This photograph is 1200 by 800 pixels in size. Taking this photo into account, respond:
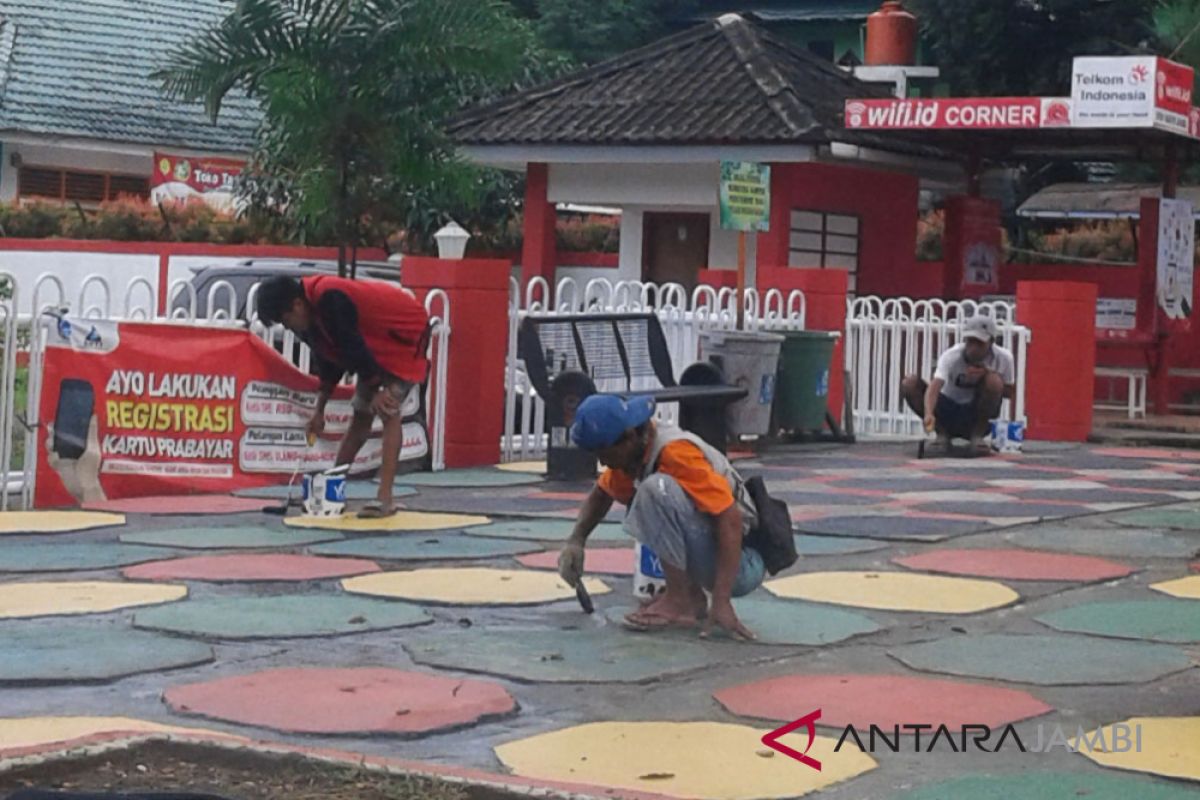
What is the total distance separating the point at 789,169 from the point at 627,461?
14571mm

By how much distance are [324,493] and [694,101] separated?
500 inches

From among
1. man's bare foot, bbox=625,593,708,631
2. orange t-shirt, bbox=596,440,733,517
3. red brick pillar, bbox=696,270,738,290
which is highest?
red brick pillar, bbox=696,270,738,290

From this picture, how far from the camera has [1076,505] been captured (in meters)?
12.3

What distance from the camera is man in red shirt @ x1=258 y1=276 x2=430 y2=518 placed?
1017cm

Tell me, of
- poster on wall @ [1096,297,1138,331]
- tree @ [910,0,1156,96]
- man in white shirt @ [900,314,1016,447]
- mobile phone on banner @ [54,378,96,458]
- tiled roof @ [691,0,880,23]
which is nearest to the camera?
mobile phone on banner @ [54,378,96,458]

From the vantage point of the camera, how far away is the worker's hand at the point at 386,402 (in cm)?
1064

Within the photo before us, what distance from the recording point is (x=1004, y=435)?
1583 centimetres

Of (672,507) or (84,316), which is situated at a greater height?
(84,316)

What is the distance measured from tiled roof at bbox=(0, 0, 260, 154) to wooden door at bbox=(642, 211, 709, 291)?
10120 millimetres

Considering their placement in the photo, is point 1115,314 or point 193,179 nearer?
point 1115,314

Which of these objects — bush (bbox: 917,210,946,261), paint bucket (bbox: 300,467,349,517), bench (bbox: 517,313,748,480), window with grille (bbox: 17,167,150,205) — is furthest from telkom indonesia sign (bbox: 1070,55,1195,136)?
window with grille (bbox: 17,167,150,205)

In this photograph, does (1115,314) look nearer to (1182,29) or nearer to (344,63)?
(1182,29)

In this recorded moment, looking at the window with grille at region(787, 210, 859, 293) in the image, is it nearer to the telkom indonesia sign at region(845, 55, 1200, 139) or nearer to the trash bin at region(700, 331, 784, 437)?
the telkom indonesia sign at region(845, 55, 1200, 139)

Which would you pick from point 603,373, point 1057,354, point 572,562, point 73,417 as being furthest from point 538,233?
point 572,562
